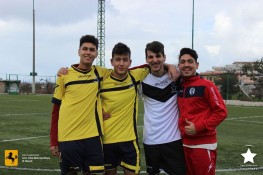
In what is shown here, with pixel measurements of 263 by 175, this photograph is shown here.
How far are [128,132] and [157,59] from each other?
2.62 ft

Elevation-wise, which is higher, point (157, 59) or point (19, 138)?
point (157, 59)

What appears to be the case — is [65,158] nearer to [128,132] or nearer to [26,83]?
[128,132]

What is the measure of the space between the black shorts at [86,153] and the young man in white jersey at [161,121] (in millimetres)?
553

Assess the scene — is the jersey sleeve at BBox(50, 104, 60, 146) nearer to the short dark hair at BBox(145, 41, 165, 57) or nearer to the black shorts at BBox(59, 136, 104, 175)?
the black shorts at BBox(59, 136, 104, 175)

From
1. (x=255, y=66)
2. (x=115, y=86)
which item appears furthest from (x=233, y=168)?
(x=255, y=66)

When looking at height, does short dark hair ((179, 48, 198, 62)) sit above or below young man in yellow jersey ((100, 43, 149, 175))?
above

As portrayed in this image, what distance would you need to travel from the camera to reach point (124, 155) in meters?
4.04

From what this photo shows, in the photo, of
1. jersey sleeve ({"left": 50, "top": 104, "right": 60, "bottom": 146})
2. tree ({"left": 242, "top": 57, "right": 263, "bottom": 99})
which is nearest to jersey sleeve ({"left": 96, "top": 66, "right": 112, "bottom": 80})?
jersey sleeve ({"left": 50, "top": 104, "right": 60, "bottom": 146})

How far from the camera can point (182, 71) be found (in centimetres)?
402

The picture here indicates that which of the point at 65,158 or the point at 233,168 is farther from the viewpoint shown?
the point at 233,168

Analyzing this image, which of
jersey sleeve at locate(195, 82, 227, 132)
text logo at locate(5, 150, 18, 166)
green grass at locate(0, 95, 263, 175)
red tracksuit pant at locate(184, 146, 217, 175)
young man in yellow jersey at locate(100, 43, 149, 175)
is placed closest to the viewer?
jersey sleeve at locate(195, 82, 227, 132)

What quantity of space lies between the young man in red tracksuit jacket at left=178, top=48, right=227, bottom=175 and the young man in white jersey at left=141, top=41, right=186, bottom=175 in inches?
4.3

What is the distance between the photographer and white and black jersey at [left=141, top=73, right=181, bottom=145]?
406 cm

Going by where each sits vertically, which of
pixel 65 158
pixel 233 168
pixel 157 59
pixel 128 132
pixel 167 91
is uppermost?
Result: pixel 157 59
